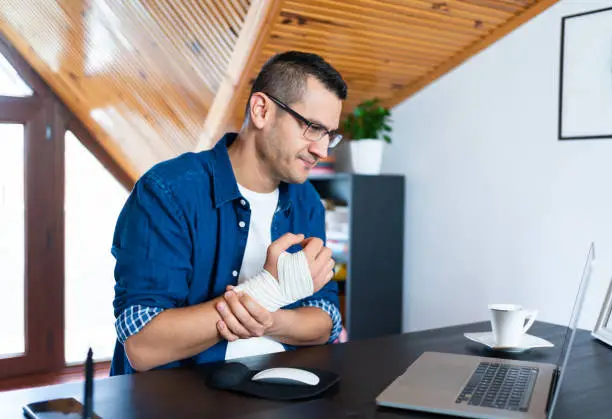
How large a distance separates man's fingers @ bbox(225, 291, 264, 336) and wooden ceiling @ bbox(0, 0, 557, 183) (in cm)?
156

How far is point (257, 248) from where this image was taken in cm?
171

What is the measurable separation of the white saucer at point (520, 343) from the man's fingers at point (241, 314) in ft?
1.79

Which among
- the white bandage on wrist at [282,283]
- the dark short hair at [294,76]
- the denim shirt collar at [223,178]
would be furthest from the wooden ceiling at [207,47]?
the white bandage on wrist at [282,283]

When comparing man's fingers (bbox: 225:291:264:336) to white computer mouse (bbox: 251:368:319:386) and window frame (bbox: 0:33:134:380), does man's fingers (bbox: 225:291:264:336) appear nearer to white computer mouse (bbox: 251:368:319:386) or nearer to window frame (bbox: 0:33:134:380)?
white computer mouse (bbox: 251:368:319:386)

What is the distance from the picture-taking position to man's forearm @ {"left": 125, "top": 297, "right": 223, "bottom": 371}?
1377mm

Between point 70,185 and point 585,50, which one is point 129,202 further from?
point 70,185

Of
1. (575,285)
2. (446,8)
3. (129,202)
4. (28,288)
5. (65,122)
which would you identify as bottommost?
(28,288)

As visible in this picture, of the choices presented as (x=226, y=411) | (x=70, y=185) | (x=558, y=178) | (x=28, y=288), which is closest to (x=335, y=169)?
(x=558, y=178)

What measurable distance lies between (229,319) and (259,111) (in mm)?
588

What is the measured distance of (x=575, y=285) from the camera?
9.30 feet

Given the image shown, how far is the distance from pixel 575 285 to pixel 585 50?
40.2 inches

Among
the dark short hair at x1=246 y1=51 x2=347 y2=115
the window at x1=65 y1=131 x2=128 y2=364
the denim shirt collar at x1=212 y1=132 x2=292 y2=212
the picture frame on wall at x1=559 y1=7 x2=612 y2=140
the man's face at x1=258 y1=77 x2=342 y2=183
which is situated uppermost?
the picture frame on wall at x1=559 y1=7 x2=612 y2=140

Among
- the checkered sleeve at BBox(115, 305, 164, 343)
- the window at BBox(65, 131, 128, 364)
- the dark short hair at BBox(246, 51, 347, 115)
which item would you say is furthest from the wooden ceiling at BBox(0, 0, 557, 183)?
the checkered sleeve at BBox(115, 305, 164, 343)

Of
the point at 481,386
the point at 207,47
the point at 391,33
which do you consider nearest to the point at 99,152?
the point at 207,47
